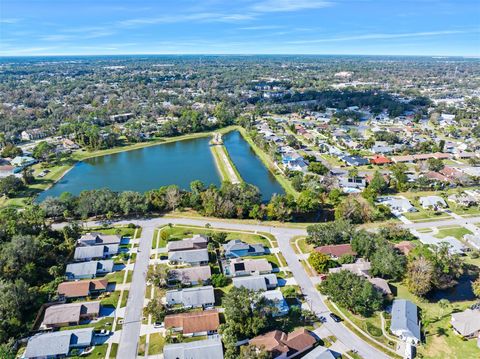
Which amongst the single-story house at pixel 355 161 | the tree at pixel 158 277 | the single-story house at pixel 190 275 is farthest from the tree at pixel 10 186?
the single-story house at pixel 355 161

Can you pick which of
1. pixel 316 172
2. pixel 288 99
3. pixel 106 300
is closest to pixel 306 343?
pixel 106 300

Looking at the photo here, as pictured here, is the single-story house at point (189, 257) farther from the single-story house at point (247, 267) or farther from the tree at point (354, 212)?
the tree at point (354, 212)

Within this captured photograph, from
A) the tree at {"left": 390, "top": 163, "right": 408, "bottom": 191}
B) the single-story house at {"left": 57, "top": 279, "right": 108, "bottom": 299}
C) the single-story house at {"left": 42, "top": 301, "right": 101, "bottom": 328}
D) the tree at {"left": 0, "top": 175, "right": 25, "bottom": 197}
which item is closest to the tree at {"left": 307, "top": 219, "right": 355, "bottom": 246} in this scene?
the tree at {"left": 390, "top": 163, "right": 408, "bottom": 191}

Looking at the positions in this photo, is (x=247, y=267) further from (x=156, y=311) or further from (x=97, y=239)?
(x=97, y=239)

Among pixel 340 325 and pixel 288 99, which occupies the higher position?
pixel 288 99

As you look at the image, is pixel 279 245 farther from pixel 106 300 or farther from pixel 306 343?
pixel 106 300

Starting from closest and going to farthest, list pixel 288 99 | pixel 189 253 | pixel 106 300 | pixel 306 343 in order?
pixel 306 343 < pixel 106 300 < pixel 189 253 < pixel 288 99
